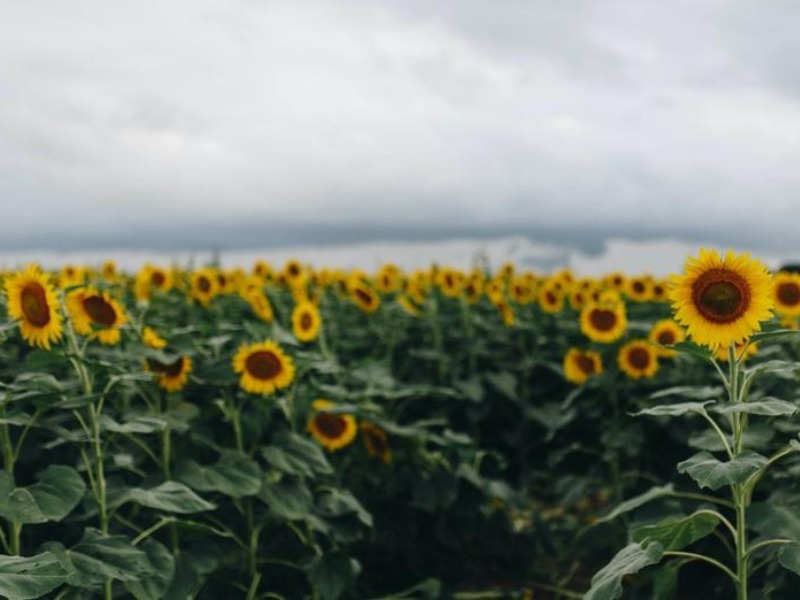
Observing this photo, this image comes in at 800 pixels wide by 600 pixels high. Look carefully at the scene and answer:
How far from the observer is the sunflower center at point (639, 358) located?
556cm

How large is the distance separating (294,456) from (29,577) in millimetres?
1823

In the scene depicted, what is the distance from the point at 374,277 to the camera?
30.2ft

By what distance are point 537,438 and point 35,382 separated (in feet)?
13.5

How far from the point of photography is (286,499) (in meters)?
4.16

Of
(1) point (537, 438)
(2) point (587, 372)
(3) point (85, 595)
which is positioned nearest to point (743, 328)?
(3) point (85, 595)

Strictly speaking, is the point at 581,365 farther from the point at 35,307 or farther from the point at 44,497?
the point at 44,497

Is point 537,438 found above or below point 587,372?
below

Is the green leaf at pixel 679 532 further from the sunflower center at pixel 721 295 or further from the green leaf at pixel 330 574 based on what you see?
the green leaf at pixel 330 574

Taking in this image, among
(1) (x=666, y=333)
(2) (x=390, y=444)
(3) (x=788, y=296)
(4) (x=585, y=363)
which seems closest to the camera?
(3) (x=788, y=296)

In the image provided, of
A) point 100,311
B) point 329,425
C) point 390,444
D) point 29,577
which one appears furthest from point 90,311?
point 390,444

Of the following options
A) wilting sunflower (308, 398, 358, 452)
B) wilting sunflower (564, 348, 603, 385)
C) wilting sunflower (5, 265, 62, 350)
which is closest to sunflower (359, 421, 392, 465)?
wilting sunflower (308, 398, 358, 452)

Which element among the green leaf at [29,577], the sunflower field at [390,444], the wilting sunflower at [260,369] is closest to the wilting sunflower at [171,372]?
the sunflower field at [390,444]

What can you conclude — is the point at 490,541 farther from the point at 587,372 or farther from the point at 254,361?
the point at 254,361

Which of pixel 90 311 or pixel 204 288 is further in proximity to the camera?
pixel 204 288
